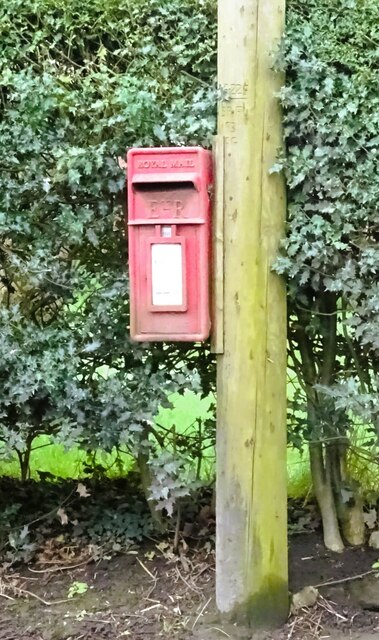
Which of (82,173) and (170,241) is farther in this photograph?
(82,173)

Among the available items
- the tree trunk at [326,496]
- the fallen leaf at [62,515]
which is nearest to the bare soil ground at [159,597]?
the tree trunk at [326,496]

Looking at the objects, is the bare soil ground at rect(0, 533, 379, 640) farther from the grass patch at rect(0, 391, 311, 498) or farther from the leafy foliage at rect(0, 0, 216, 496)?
the leafy foliage at rect(0, 0, 216, 496)

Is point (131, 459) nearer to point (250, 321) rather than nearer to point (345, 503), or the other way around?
point (345, 503)

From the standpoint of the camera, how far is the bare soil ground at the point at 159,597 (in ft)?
10.1

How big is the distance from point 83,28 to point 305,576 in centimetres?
277

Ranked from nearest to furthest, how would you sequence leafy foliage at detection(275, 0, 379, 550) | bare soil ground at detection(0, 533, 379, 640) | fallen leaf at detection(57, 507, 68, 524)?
leafy foliage at detection(275, 0, 379, 550), bare soil ground at detection(0, 533, 379, 640), fallen leaf at detection(57, 507, 68, 524)

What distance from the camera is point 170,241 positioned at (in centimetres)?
285

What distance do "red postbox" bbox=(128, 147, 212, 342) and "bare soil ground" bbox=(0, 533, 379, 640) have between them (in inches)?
50.8

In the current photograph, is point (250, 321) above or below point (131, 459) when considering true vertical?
above

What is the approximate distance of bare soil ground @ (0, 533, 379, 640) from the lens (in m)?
3.08

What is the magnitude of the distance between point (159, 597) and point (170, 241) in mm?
1690

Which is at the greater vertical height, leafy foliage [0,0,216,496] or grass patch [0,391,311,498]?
leafy foliage [0,0,216,496]

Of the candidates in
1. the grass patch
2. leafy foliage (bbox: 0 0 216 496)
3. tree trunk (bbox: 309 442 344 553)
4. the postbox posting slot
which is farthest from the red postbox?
tree trunk (bbox: 309 442 344 553)

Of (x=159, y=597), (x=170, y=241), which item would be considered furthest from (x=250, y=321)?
(x=159, y=597)
